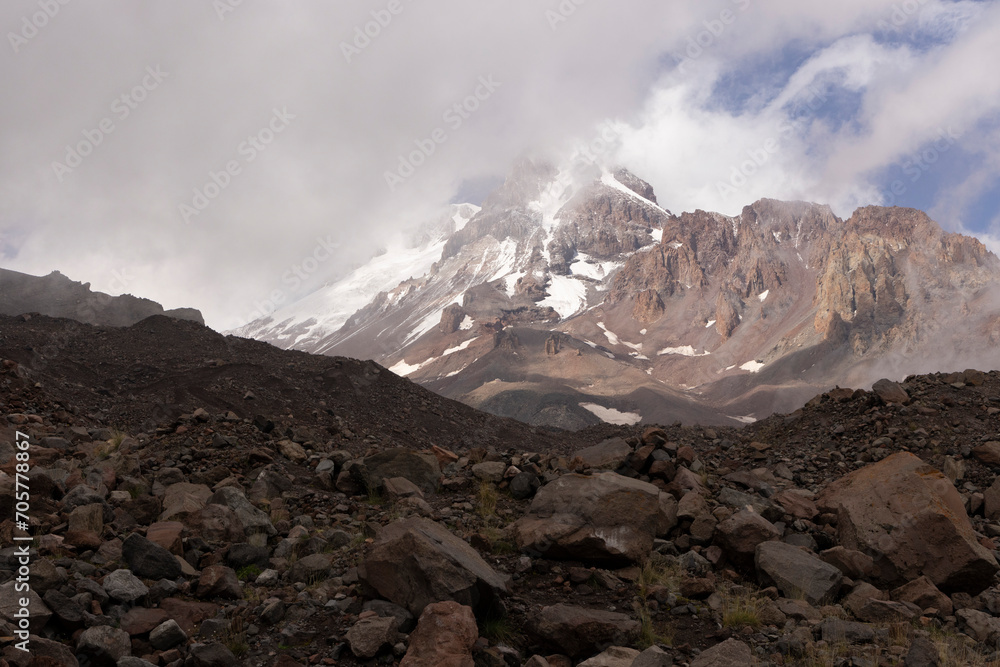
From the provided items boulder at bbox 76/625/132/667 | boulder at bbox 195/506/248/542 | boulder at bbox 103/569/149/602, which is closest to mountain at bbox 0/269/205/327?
boulder at bbox 195/506/248/542

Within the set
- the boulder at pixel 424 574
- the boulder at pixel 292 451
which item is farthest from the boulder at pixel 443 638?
the boulder at pixel 292 451

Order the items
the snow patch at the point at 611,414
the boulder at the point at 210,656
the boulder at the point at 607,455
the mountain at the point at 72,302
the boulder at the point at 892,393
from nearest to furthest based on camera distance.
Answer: the boulder at the point at 210,656 → the boulder at the point at 607,455 → the boulder at the point at 892,393 → the mountain at the point at 72,302 → the snow patch at the point at 611,414

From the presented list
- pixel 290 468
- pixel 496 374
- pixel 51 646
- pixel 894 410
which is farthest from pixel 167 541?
pixel 496 374

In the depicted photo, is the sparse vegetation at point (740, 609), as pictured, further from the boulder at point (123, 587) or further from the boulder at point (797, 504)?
the boulder at point (123, 587)

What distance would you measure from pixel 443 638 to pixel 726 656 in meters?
2.21

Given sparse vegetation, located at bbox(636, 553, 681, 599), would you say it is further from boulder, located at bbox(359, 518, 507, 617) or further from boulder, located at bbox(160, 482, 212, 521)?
boulder, located at bbox(160, 482, 212, 521)

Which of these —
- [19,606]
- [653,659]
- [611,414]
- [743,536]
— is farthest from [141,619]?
[611,414]

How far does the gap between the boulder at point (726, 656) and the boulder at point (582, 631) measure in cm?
73

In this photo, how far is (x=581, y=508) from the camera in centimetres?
749

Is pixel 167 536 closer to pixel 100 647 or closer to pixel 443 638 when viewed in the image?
pixel 100 647

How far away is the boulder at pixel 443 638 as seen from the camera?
15.2 feet

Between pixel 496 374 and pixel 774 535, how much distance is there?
466ft

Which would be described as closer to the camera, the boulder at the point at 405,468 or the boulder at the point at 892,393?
the boulder at the point at 405,468

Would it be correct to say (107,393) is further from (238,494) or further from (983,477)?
(983,477)
